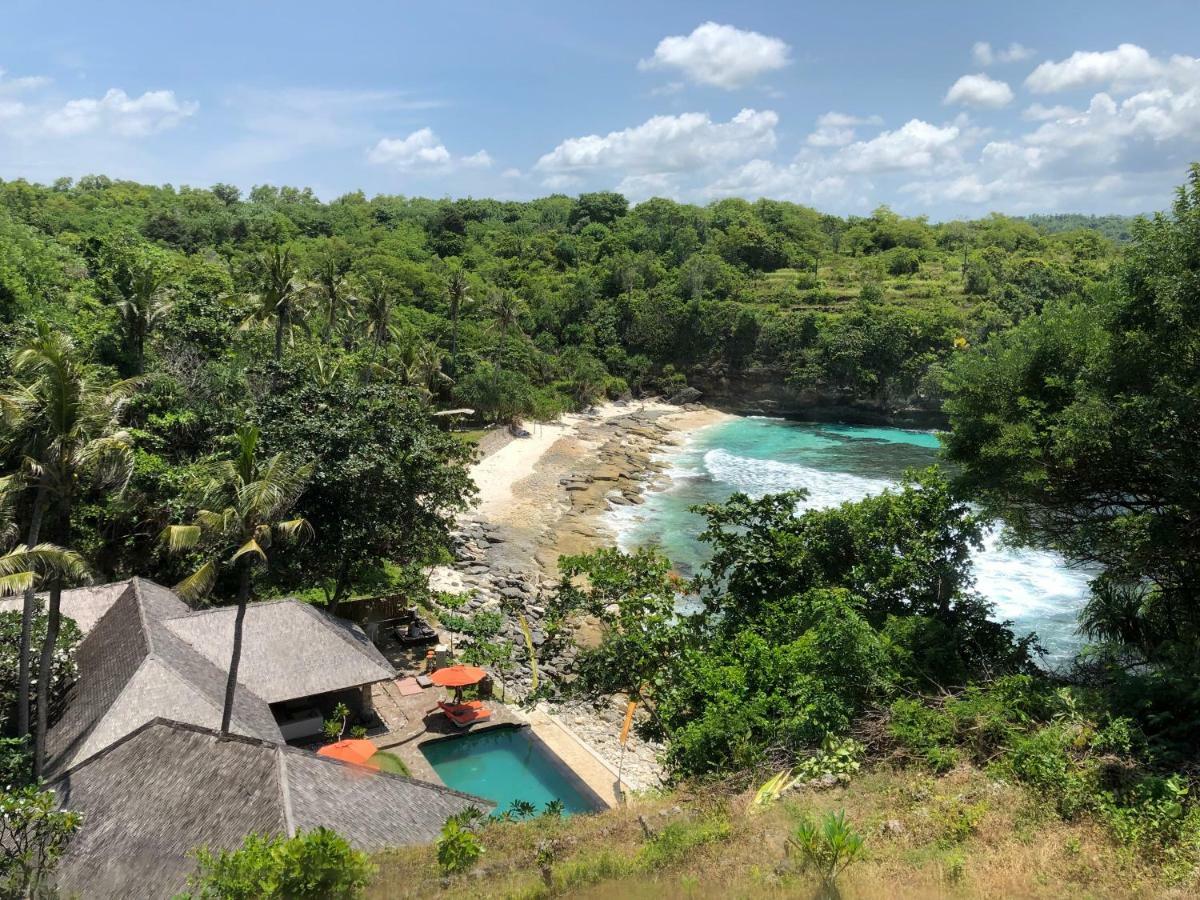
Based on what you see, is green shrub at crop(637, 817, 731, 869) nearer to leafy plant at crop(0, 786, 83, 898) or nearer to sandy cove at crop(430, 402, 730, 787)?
sandy cove at crop(430, 402, 730, 787)

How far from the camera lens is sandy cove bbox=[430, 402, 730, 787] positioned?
19609 millimetres

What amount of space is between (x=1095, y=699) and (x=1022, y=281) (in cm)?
7052

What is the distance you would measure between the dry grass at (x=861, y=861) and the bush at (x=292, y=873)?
3.37 feet

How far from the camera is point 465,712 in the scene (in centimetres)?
1750

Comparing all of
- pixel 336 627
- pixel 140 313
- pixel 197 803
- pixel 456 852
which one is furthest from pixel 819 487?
pixel 197 803

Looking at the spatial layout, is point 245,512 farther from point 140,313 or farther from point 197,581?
point 140,313

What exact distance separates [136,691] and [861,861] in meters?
12.6

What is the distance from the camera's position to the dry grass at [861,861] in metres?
8.09

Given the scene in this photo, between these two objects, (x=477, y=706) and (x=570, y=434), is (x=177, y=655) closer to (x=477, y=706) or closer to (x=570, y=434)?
(x=477, y=706)

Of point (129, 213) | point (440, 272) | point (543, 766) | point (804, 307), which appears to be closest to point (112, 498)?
point (543, 766)

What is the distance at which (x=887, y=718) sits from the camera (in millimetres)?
11766

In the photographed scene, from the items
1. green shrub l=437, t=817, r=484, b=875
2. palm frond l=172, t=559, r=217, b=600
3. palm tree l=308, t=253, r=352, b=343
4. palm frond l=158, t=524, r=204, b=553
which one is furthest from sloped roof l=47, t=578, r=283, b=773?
palm tree l=308, t=253, r=352, b=343

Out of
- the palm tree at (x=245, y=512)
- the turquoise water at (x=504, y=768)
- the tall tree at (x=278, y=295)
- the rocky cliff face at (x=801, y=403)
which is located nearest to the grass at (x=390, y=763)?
the turquoise water at (x=504, y=768)

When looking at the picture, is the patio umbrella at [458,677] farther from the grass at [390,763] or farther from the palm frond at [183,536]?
the palm frond at [183,536]
